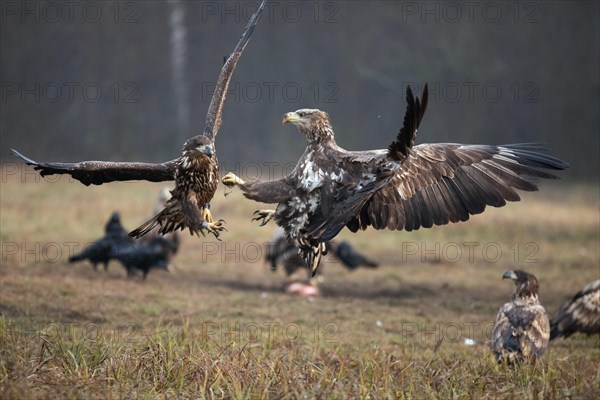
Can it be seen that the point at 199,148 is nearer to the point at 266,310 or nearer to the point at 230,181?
the point at 230,181

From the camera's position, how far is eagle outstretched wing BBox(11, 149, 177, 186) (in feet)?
21.2

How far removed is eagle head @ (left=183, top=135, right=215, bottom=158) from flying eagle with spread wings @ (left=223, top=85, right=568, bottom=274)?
→ 0.27 metres

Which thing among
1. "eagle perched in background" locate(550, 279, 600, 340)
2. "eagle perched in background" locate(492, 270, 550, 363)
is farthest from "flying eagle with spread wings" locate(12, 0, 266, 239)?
"eagle perched in background" locate(550, 279, 600, 340)

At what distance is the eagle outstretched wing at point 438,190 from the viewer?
696 centimetres

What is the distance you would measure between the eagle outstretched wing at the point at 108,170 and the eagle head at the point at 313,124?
1.01 metres

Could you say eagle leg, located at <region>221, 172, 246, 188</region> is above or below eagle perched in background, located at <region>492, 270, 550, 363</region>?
above

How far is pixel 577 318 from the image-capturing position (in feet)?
27.9

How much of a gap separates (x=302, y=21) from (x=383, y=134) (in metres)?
4.21

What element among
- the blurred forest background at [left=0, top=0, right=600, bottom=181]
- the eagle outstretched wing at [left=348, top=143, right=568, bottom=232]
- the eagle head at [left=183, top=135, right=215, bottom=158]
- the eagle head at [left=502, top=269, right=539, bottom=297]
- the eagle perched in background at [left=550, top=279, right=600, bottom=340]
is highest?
the blurred forest background at [left=0, top=0, right=600, bottom=181]

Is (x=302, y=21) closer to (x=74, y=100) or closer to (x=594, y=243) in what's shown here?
(x=74, y=100)

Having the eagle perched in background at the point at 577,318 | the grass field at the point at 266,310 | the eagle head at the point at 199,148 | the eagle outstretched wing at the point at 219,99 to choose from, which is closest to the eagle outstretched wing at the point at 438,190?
the grass field at the point at 266,310

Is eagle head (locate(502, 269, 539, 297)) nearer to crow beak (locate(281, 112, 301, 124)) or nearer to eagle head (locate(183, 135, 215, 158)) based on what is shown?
crow beak (locate(281, 112, 301, 124))

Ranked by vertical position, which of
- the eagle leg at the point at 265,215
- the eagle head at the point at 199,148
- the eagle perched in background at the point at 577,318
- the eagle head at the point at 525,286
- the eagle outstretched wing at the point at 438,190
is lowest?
the eagle perched in background at the point at 577,318

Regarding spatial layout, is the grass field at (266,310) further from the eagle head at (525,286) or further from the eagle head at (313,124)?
the eagle head at (313,124)
